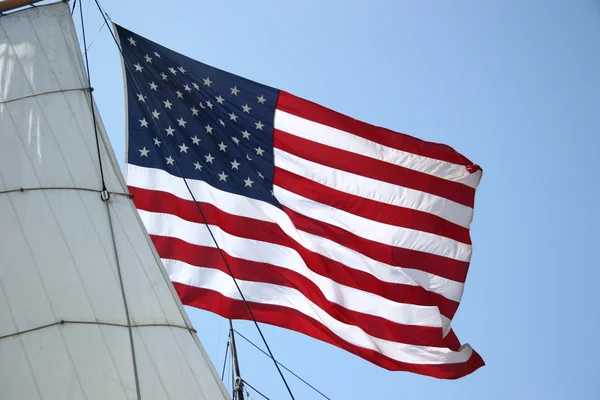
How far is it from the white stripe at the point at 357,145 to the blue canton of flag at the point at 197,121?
15.4 inches

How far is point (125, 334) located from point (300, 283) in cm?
453

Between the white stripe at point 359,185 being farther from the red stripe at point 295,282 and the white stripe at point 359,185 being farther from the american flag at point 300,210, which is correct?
the red stripe at point 295,282

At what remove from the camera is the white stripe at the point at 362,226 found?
593 inches

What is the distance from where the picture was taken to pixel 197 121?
1520cm

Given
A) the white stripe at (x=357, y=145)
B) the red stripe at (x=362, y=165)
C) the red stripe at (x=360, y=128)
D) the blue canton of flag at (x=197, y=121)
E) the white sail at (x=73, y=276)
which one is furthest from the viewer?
the red stripe at (x=360, y=128)

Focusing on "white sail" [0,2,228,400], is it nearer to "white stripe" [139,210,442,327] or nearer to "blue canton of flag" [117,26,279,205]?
"blue canton of flag" [117,26,279,205]

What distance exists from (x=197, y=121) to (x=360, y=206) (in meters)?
3.17

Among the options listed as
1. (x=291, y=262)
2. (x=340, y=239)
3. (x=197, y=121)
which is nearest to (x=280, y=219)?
(x=291, y=262)

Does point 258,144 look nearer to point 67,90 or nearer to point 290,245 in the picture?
point 290,245

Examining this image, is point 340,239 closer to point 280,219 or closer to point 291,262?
point 291,262

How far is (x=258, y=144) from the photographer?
15.3m

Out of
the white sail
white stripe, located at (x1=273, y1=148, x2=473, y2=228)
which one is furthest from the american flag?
the white sail

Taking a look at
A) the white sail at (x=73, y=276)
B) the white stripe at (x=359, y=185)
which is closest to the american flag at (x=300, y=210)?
the white stripe at (x=359, y=185)

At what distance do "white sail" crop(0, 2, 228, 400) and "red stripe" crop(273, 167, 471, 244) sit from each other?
12.4ft
